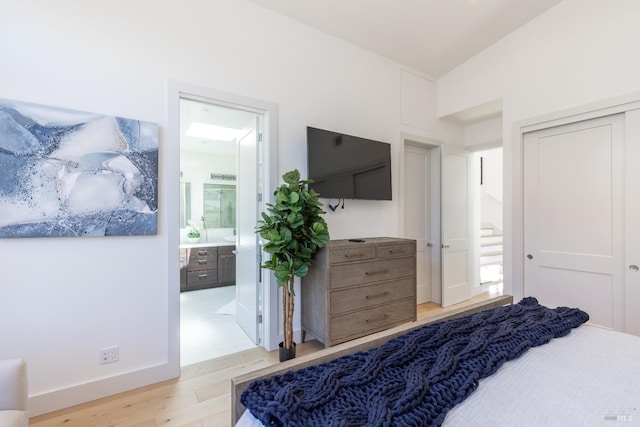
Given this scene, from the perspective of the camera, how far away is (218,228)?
529 centimetres

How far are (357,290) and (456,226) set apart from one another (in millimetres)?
2222

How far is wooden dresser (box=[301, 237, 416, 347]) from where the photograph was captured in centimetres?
233

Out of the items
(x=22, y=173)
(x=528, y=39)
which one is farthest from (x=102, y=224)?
(x=528, y=39)

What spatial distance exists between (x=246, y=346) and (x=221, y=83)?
2.35 m

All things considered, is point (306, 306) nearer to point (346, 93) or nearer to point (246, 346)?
point (246, 346)

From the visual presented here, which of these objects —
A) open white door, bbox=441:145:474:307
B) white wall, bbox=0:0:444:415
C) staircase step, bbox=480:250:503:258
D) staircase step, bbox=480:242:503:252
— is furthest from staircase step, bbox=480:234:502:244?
white wall, bbox=0:0:444:415

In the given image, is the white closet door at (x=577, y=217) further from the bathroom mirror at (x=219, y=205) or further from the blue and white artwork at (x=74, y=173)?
the bathroom mirror at (x=219, y=205)

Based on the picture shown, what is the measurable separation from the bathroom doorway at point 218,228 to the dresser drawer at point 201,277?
0.01m

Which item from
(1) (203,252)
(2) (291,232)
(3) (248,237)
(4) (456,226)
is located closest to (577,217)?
(4) (456,226)

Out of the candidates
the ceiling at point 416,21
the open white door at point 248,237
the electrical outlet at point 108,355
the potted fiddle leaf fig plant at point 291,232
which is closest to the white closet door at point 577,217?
the ceiling at point 416,21

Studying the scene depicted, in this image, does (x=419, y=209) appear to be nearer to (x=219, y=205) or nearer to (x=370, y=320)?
(x=370, y=320)

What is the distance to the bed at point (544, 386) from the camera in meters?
0.82

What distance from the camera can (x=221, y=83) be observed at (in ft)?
7.57

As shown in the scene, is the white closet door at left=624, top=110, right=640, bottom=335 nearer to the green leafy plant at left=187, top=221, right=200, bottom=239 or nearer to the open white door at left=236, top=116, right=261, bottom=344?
the open white door at left=236, top=116, right=261, bottom=344
